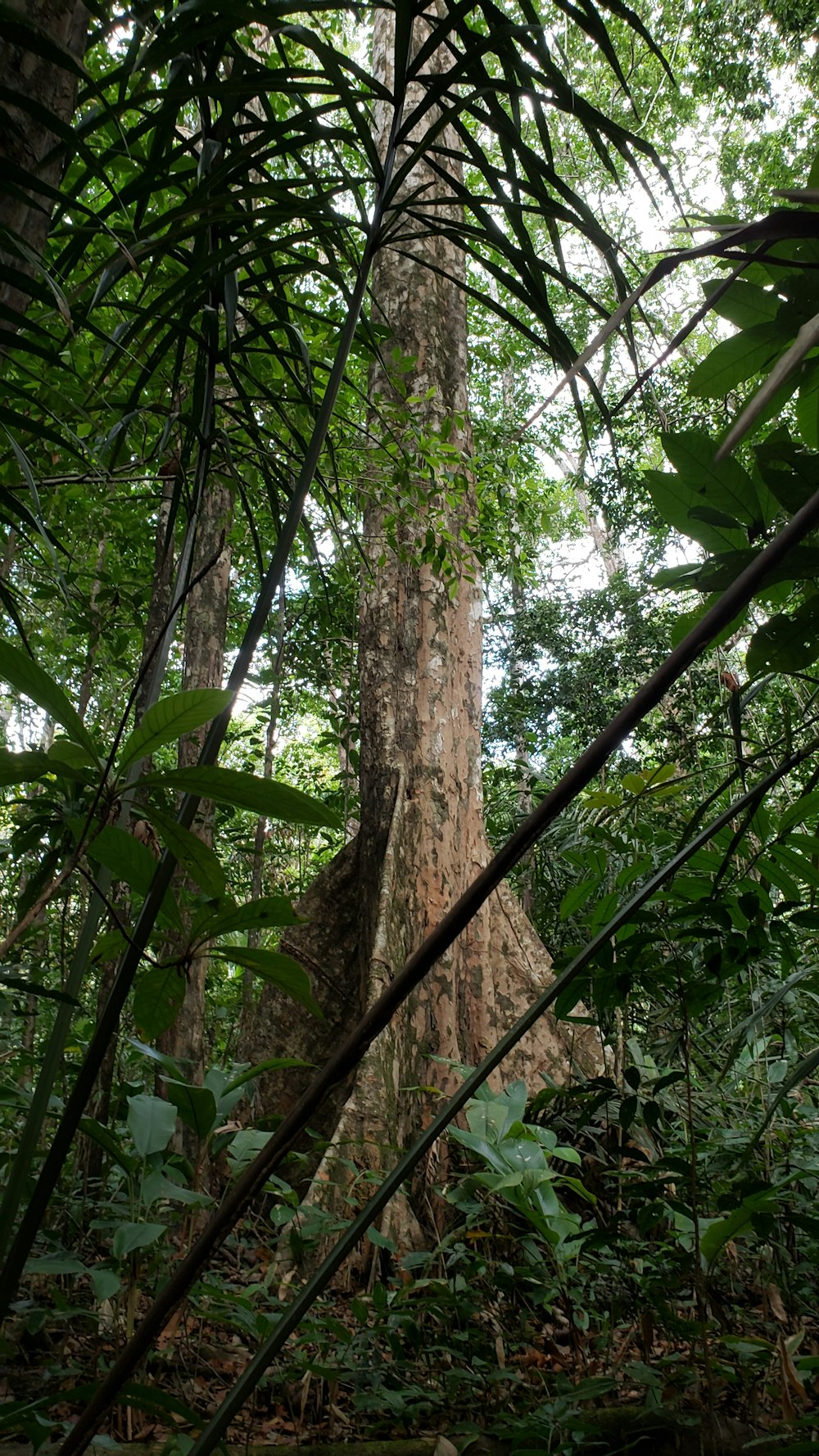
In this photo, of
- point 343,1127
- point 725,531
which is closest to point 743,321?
point 725,531

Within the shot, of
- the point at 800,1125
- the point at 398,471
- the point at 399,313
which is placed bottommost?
the point at 800,1125

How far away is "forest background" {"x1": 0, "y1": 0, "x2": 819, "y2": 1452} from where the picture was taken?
65 cm

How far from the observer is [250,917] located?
2.28 ft

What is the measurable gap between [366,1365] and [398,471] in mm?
1899

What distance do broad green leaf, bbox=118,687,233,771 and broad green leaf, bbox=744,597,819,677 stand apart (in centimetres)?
37

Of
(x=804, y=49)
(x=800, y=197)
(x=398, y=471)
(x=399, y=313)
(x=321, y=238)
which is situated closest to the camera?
(x=800, y=197)

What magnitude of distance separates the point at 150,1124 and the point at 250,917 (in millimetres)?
663

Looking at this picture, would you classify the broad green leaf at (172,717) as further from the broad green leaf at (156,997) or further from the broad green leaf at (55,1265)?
the broad green leaf at (55,1265)

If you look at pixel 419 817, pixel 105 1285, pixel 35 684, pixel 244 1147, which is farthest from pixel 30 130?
pixel 419 817

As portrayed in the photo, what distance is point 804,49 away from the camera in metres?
Answer: 6.87

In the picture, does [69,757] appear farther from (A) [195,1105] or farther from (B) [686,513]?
(A) [195,1105]

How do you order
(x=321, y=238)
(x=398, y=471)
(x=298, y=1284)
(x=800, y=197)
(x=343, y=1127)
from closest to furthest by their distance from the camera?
(x=800, y=197) → (x=321, y=238) → (x=298, y=1284) → (x=398, y=471) → (x=343, y=1127)

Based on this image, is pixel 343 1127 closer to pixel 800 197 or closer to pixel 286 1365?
pixel 286 1365

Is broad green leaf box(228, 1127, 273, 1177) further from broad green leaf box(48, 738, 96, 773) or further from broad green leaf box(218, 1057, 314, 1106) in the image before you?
broad green leaf box(48, 738, 96, 773)
